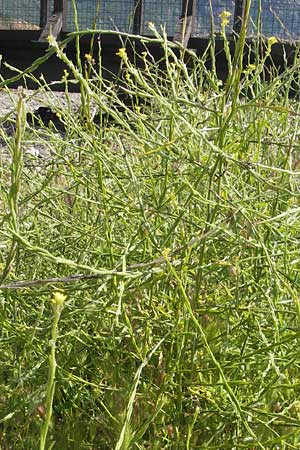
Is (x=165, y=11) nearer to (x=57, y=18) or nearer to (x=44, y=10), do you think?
(x=57, y=18)

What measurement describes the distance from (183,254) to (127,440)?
330 millimetres

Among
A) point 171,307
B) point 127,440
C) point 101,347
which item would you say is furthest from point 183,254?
point 127,440

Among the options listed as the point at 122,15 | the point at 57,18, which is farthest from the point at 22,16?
the point at 122,15

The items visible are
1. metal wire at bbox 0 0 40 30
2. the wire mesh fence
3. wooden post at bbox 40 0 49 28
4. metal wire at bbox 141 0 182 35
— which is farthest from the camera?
metal wire at bbox 0 0 40 30

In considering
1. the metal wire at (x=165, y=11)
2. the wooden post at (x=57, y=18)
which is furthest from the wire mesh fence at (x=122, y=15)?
the wooden post at (x=57, y=18)

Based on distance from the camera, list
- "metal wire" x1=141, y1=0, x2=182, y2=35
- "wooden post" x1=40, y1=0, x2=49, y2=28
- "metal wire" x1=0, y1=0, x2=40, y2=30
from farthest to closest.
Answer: "metal wire" x1=0, y1=0, x2=40, y2=30 → "wooden post" x1=40, y1=0, x2=49, y2=28 → "metal wire" x1=141, y1=0, x2=182, y2=35

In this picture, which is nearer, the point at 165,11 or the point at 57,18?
the point at 57,18

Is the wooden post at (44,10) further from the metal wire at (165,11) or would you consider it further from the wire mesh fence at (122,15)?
the metal wire at (165,11)

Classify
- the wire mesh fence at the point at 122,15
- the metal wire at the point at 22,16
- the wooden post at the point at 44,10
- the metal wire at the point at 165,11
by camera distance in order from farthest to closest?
1. the metal wire at the point at 22,16
2. the wooden post at the point at 44,10
3. the metal wire at the point at 165,11
4. the wire mesh fence at the point at 122,15

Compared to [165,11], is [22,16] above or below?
below

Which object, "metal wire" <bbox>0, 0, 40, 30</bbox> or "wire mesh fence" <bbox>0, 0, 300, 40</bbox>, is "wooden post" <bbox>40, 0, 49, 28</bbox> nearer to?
"wire mesh fence" <bbox>0, 0, 300, 40</bbox>

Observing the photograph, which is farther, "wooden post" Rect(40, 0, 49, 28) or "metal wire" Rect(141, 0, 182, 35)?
"wooden post" Rect(40, 0, 49, 28)

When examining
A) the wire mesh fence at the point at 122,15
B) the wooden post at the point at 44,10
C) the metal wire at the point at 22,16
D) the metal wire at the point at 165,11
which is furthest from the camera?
the metal wire at the point at 22,16

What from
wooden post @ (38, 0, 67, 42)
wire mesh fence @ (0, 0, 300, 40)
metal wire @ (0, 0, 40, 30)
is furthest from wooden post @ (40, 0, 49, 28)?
metal wire @ (0, 0, 40, 30)
